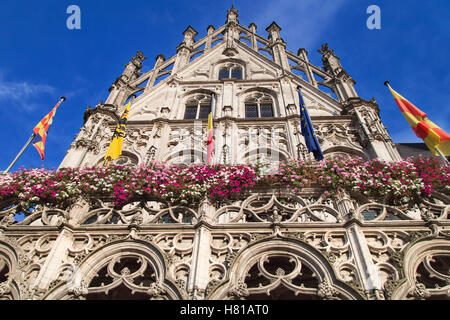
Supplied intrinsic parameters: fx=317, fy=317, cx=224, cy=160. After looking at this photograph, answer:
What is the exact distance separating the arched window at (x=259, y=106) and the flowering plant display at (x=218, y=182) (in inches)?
287

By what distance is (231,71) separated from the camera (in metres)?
20.1

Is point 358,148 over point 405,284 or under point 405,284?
over

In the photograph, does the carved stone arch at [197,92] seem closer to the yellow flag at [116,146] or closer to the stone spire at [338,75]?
the yellow flag at [116,146]

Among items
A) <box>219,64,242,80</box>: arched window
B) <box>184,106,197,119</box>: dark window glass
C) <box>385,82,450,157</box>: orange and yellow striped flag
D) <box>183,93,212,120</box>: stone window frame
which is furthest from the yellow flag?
<box>385,82,450,157</box>: orange and yellow striped flag

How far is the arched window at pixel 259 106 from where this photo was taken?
15541mm

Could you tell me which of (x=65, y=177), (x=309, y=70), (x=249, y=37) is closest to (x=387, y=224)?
(x=65, y=177)

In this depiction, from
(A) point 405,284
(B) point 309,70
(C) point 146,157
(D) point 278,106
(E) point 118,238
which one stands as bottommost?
(A) point 405,284

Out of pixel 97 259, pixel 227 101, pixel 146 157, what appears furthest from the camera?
pixel 227 101

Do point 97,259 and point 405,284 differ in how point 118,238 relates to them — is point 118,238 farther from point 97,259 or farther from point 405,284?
point 405,284

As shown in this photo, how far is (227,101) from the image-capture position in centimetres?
1566

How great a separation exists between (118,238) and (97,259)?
57 centimetres
